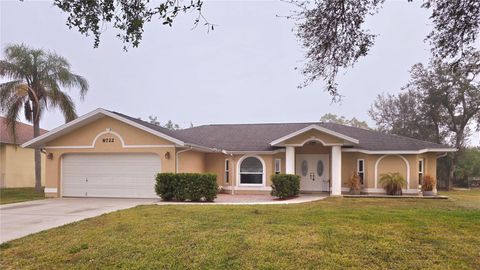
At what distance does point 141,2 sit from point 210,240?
4.56 meters

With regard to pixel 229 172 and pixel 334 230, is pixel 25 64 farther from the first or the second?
pixel 334 230

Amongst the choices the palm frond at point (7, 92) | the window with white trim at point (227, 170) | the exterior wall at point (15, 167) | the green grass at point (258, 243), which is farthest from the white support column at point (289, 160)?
the exterior wall at point (15, 167)

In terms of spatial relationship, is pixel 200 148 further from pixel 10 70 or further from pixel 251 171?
pixel 10 70

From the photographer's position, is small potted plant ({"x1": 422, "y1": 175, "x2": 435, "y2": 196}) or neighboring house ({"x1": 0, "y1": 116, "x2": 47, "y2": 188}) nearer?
small potted plant ({"x1": 422, "y1": 175, "x2": 435, "y2": 196})

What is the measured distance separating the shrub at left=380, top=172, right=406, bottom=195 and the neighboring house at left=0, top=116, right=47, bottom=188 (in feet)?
72.5

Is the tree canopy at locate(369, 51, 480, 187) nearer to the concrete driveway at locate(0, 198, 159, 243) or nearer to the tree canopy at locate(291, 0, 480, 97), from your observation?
the tree canopy at locate(291, 0, 480, 97)

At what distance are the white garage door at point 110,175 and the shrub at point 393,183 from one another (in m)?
11.3

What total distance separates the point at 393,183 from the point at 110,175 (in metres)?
13.8

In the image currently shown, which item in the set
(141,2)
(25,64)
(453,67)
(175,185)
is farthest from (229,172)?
(141,2)

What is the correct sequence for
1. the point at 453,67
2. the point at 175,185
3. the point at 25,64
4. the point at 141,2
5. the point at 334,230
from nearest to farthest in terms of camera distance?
the point at 141,2 → the point at 334,230 → the point at 453,67 → the point at 175,185 → the point at 25,64

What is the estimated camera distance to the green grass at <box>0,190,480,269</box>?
20.2 feet

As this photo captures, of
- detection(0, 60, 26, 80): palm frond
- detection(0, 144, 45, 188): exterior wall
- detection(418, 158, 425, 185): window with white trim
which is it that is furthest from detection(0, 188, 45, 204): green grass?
detection(418, 158, 425, 185): window with white trim

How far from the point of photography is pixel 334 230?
8078 millimetres

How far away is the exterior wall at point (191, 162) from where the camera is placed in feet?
58.3
